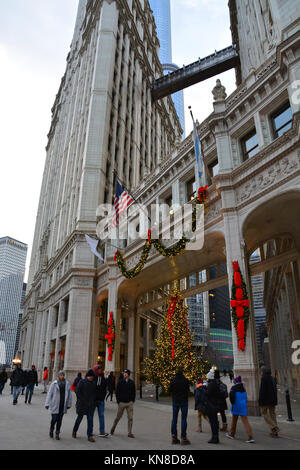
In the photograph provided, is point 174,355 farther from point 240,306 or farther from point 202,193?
point 202,193

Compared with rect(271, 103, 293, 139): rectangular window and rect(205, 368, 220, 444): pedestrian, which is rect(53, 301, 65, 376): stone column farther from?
rect(205, 368, 220, 444): pedestrian

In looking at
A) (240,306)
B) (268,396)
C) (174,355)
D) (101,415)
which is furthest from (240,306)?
(174,355)

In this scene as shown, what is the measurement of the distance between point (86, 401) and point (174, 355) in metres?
12.5

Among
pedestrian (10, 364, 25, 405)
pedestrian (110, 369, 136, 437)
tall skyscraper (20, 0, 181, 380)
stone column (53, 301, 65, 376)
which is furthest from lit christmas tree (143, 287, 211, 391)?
stone column (53, 301, 65, 376)

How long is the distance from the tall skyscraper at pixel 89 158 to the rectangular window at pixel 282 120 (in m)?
11.0

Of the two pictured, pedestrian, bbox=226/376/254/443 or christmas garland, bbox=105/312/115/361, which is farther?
christmas garland, bbox=105/312/115/361

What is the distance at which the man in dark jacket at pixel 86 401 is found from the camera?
313 inches

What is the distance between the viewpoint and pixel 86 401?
26.6ft

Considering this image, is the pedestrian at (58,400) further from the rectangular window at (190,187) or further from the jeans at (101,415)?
the rectangular window at (190,187)

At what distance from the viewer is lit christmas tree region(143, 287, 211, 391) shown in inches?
773

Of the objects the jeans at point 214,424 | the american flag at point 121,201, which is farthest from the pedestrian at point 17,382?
the jeans at point 214,424

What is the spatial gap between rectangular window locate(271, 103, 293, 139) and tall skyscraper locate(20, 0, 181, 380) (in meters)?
11.0

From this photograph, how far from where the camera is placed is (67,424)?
10.2m

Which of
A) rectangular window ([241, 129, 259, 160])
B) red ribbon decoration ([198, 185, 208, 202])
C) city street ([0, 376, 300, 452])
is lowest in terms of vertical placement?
city street ([0, 376, 300, 452])
